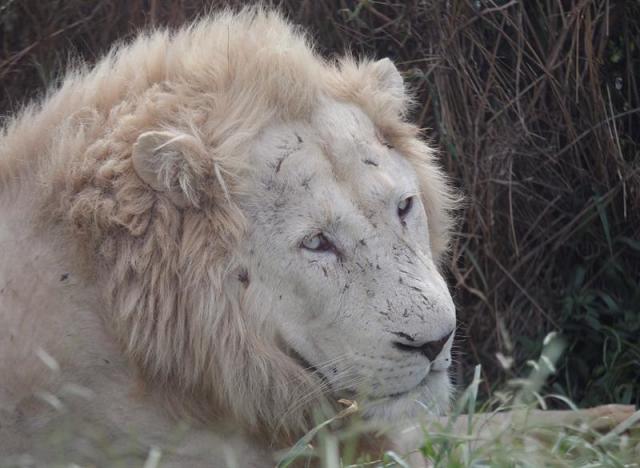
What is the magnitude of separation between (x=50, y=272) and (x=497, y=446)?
4.31 ft

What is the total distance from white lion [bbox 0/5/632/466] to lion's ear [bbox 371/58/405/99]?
1.25 ft

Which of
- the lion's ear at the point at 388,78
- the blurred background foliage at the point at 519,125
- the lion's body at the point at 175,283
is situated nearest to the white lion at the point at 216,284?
the lion's body at the point at 175,283

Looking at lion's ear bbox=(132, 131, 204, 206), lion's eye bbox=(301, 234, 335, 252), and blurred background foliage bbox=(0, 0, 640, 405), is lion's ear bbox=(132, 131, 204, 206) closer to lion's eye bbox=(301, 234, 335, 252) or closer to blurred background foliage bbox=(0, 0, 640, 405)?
lion's eye bbox=(301, 234, 335, 252)

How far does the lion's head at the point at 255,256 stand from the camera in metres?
2.95

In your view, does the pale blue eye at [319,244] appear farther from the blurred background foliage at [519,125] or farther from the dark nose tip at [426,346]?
the blurred background foliage at [519,125]

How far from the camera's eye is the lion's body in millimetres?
2973

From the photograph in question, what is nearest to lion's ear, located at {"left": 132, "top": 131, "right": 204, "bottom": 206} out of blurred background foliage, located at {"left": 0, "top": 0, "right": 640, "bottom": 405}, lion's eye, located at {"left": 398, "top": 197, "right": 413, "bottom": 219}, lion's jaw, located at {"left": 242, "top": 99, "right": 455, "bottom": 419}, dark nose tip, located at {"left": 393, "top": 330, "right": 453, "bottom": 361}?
lion's jaw, located at {"left": 242, "top": 99, "right": 455, "bottom": 419}

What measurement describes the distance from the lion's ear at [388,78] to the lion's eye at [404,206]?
454 millimetres

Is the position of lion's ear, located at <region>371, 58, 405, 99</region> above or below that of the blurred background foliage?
above

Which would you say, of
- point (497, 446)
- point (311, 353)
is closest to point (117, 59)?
point (311, 353)

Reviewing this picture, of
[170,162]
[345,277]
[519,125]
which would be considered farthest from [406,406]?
[519,125]

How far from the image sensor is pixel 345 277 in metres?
2.96

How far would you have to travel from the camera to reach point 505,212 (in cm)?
499

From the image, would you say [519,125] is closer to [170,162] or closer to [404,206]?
[404,206]
